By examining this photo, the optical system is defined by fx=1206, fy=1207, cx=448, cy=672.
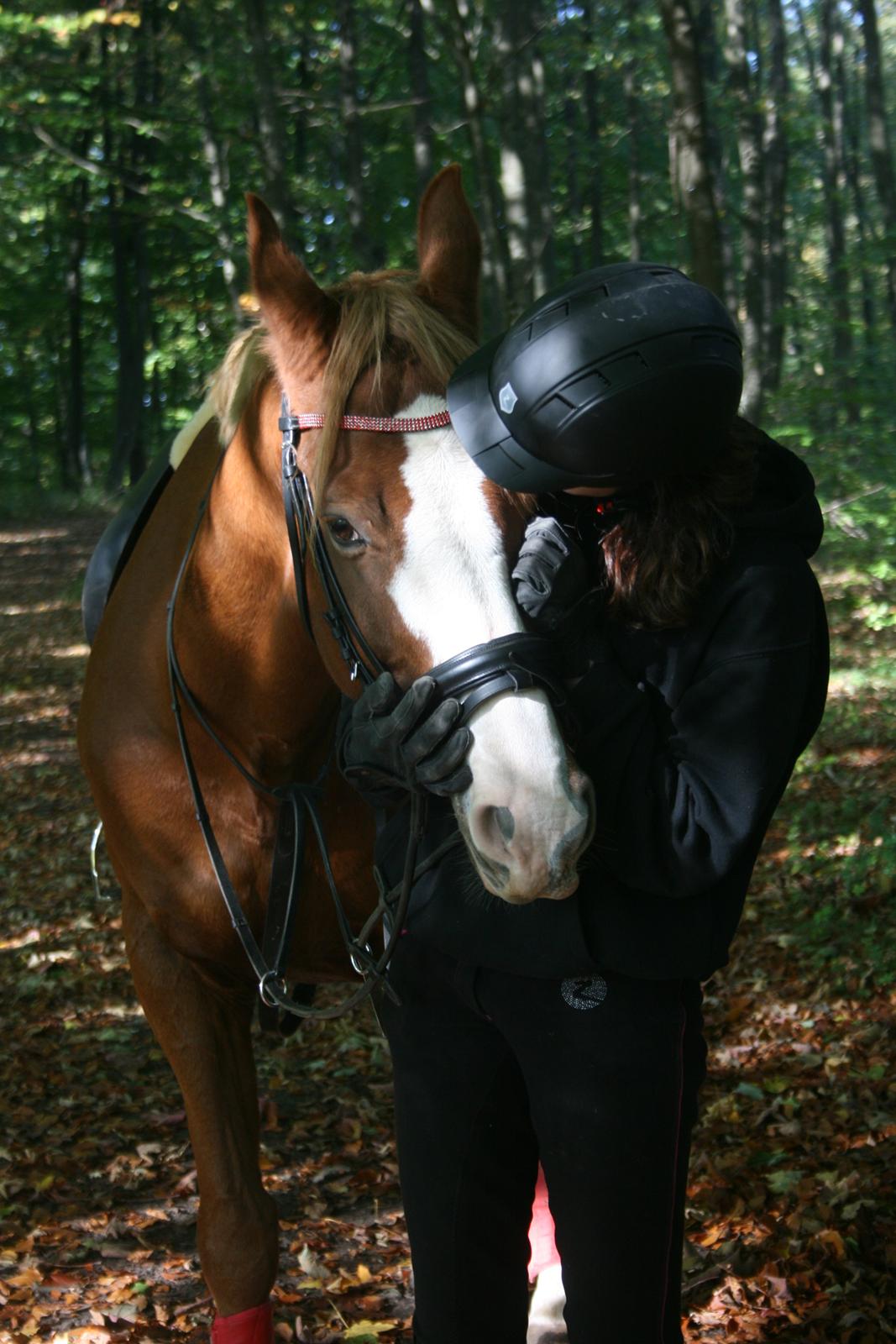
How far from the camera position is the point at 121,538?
370cm

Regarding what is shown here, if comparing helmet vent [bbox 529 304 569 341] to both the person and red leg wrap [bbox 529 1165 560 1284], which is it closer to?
the person

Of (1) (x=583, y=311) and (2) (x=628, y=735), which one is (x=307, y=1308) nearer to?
(2) (x=628, y=735)

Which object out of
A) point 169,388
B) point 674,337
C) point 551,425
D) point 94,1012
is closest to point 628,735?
point 551,425

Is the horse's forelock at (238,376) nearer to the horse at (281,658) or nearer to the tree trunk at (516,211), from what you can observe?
the horse at (281,658)

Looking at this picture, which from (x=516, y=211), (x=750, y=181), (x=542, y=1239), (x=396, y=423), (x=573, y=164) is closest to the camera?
(x=396, y=423)

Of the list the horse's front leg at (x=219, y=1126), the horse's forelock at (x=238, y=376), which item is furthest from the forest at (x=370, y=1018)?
the horse's front leg at (x=219, y=1126)

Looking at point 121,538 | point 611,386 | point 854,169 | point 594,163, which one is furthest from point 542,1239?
point 854,169

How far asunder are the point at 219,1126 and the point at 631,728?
61.5 inches

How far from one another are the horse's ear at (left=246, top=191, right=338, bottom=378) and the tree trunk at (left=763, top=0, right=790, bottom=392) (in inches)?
552

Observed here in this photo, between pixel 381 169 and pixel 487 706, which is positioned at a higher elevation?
pixel 381 169

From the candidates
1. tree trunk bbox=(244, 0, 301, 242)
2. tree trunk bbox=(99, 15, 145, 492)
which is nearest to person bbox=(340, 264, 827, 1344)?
tree trunk bbox=(244, 0, 301, 242)

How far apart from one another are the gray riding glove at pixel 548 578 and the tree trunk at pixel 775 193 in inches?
565

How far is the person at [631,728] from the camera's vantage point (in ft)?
5.76

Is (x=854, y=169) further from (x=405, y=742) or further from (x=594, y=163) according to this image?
(x=405, y=742)
